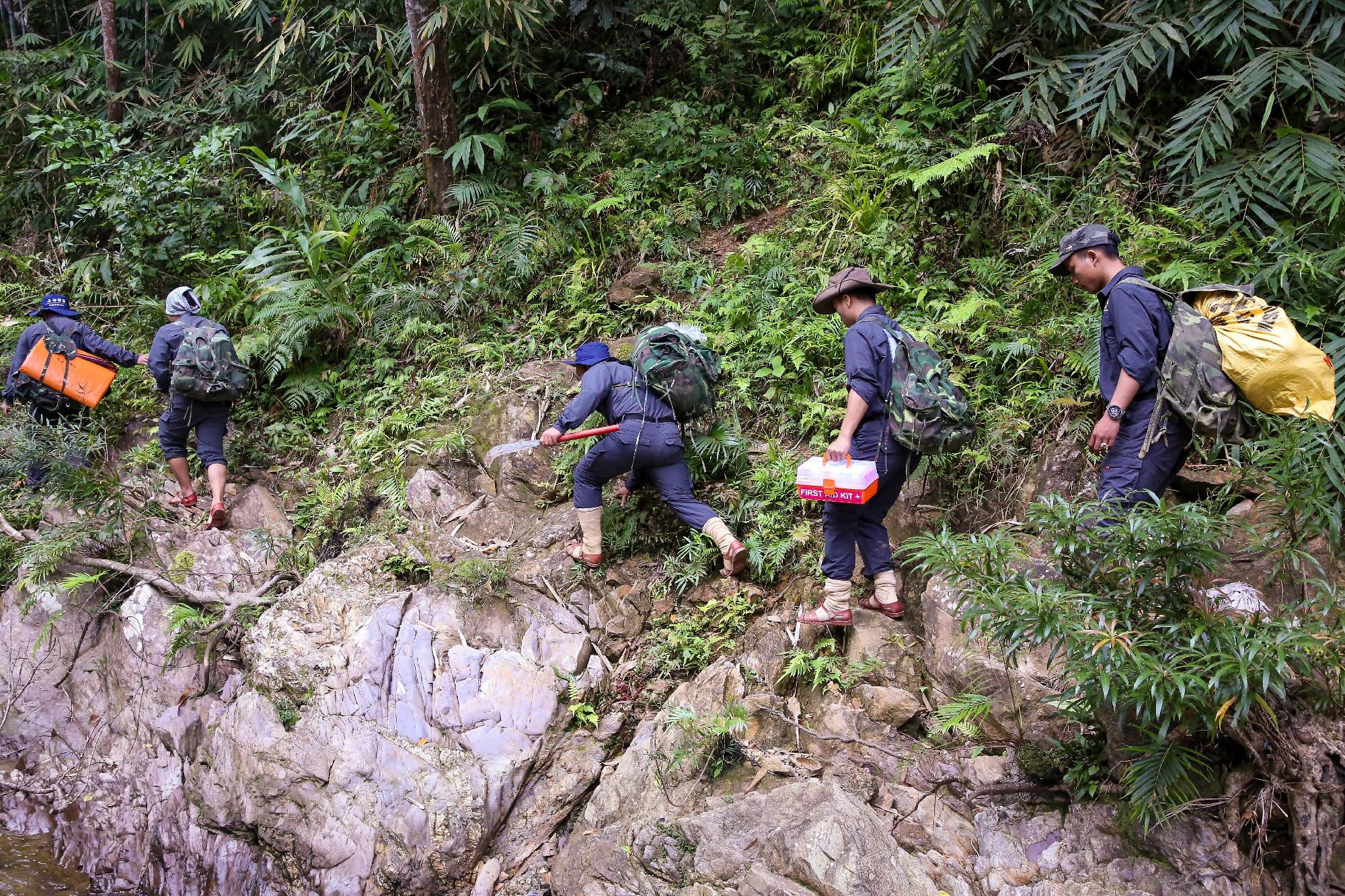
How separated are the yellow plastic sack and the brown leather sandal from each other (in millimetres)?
4212

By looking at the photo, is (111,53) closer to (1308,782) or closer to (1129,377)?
(1129,377)

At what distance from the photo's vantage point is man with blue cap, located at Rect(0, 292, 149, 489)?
855cm

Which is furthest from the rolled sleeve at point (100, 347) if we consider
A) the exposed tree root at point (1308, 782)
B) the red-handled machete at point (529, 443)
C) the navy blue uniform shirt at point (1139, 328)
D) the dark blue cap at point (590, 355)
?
the exposed tree root at point (1308, 782)

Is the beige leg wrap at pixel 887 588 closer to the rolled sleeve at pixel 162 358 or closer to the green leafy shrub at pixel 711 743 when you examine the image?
the green leafy shrub at pixel 711 743

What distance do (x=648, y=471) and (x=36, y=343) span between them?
264 inches

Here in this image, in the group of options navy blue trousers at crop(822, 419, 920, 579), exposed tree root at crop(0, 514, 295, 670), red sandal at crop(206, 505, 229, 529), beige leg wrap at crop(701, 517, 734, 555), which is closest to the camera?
navy blue trousers at crop(822, 419, 920, 579)

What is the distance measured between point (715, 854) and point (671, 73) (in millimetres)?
9117

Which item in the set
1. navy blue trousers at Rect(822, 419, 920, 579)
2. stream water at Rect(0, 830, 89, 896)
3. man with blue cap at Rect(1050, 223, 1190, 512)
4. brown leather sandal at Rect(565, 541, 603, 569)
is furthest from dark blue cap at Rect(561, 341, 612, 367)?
stream water at Rect(0, 830, 89, 896)

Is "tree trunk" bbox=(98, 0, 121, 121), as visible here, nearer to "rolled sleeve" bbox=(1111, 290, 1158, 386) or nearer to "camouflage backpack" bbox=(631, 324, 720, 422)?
"camouflage backpack" bbox=(631, 324, 720, 422)

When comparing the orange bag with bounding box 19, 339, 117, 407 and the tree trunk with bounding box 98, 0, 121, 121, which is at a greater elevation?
the tree trunk with bounding box 98, 0, 121, 121

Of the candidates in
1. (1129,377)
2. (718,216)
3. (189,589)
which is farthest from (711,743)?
(718,216)

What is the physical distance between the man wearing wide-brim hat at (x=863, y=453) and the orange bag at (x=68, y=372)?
290 inches

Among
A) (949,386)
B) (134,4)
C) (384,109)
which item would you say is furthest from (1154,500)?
(134,4)

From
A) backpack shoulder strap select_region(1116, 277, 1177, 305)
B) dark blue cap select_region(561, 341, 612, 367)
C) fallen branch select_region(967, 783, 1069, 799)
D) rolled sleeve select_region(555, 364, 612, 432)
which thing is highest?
backpack shoulder strap select_region(1116, 277, 1177, 305)
